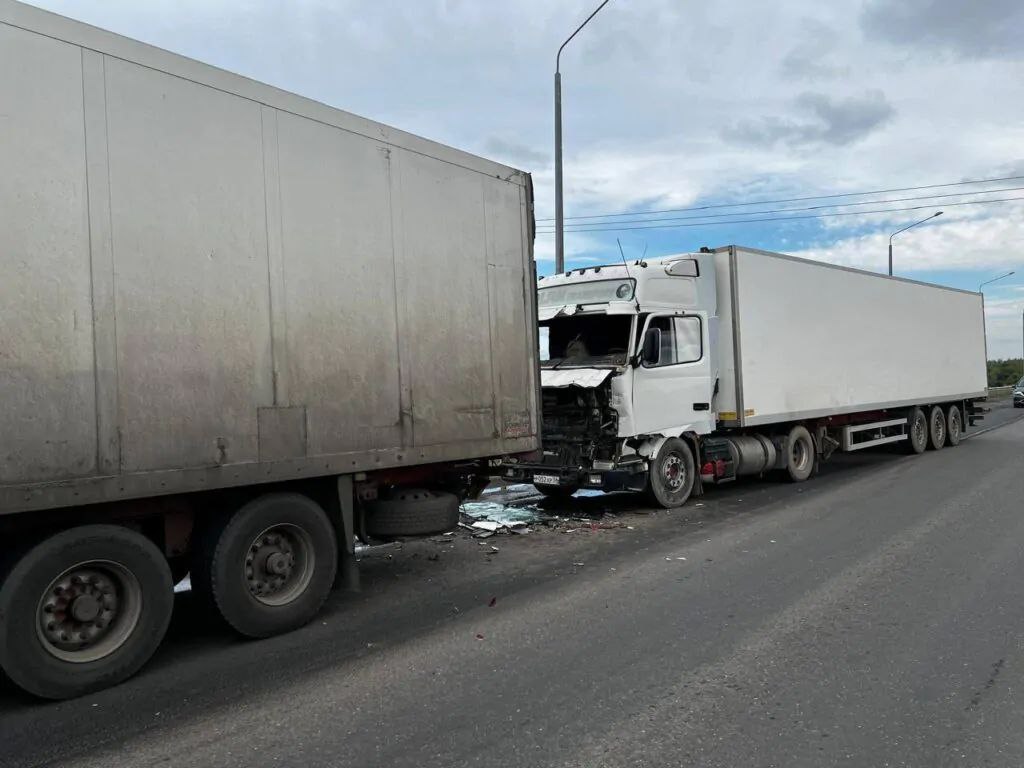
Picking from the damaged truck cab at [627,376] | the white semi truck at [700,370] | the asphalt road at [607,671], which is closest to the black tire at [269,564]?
the asphalt road at [607,671]

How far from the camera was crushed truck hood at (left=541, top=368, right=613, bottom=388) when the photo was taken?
9258 mm

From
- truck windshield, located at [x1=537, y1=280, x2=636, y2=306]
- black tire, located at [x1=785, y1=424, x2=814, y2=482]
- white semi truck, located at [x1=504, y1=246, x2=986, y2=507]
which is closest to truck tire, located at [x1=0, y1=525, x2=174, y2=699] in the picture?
white semi truck, located at [x1=504, y1=246, x2=986, y2=507]

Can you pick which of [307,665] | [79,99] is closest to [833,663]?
[307,665]

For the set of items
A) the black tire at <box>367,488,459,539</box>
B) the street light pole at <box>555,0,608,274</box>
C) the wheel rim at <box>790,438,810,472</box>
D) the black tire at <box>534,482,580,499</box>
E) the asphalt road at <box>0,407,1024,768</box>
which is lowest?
the asphalt road at <box>0,407,1024,768</box>

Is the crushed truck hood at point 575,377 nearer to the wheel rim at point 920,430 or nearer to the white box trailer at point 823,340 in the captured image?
the white box trailer at point 823,340

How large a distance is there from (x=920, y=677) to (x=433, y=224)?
14.2 ft

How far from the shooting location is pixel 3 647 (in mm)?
3768

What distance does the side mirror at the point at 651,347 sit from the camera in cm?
957

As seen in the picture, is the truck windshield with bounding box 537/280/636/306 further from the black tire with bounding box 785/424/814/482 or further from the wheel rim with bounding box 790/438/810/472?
the wheel rim with bounding box 790/438/810/472

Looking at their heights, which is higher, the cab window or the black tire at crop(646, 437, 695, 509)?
the cab window

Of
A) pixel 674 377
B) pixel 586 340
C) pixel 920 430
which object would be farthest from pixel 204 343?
pixel 920 430

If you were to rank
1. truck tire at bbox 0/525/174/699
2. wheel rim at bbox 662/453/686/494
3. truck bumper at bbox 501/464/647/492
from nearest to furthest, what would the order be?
1. truck tire at bbox 0/525/174/699
2. truck bumper at bbox 501/464/647/492
3. wheel rim at bbox 662/453/686/494

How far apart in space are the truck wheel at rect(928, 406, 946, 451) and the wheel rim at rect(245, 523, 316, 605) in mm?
15713

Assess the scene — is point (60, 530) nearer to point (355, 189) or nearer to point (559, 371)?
point (355, 189)
